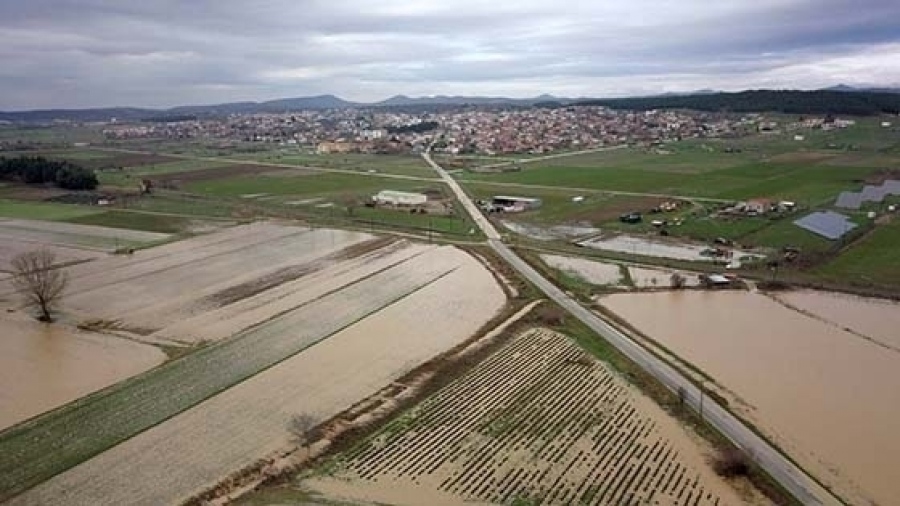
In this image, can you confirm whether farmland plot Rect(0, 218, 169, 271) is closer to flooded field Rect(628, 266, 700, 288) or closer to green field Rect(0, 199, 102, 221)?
green field Rect(0, 199, 102, 221)

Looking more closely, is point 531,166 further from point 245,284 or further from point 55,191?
point 245,284

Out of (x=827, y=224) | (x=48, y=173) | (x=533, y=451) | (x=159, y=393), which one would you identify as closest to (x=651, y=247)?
(x=827, y=224)

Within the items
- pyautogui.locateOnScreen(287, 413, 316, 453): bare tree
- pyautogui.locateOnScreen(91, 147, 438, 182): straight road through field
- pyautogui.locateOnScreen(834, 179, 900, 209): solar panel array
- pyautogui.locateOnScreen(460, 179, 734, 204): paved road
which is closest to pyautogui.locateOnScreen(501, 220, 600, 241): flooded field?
pyautogui.locateOnScreen(460, 179, 734, 204): paved road

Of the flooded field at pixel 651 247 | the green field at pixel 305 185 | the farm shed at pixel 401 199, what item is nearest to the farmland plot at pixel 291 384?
the flooded field at pixel 651 247

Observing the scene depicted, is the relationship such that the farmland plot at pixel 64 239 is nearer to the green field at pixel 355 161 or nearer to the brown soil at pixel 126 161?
the green field at pixel 355 161

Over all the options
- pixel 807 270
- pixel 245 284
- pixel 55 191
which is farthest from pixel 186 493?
pixel 55 191
